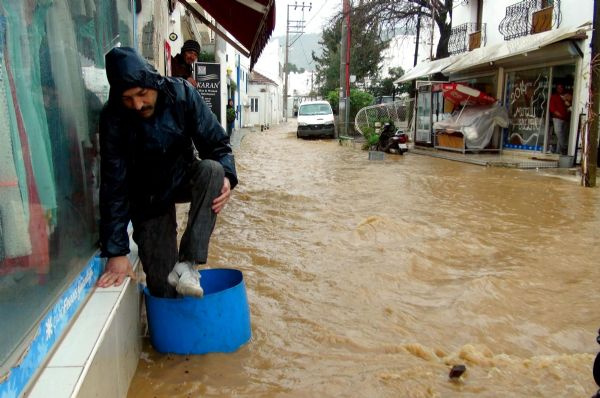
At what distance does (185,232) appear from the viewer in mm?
2715

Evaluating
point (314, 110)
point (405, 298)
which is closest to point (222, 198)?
point (405, 298)

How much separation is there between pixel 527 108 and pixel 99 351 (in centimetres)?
1415

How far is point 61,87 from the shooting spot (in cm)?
225

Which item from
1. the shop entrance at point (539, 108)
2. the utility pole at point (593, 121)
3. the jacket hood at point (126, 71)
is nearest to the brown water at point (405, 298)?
the utility pole at point (593, 121)

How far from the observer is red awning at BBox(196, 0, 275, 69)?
18.0 ft

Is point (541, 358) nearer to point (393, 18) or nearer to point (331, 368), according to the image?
point (331, 368)

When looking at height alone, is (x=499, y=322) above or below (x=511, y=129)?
below

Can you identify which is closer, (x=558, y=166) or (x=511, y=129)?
(x=558, y=166)

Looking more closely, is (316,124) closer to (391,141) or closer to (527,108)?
(391,141)

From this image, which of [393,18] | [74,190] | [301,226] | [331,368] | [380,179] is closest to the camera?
[74,190]

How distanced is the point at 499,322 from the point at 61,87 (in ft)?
9.60

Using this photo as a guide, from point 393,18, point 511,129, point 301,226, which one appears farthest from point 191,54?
point 393,18

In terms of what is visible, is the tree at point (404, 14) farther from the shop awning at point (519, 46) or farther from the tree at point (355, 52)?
the shop awning at point (519, 46)

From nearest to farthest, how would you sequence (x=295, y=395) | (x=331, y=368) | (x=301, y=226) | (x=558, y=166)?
(x=295, y=395)
(x=331, y=368)
(x=301, y=226)
(x=558, y=166)
